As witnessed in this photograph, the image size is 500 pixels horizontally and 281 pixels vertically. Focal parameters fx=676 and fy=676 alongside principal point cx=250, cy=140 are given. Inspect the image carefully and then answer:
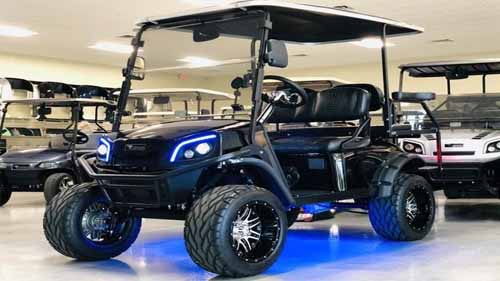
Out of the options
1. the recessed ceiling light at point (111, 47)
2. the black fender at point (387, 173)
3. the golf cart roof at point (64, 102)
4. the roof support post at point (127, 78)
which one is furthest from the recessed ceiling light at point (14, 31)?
the black fender at point (387, 173)

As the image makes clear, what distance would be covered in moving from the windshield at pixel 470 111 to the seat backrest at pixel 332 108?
8.43 feet

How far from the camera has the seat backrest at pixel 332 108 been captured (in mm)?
5254

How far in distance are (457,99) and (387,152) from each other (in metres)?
2.81

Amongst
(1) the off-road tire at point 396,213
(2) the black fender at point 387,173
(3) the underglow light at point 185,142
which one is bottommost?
(1) the off-road tire at point 396,213

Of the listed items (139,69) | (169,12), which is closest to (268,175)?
(139,69)

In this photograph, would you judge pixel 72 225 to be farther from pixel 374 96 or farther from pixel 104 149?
pixel 374 96

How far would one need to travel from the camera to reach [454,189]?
260 inches

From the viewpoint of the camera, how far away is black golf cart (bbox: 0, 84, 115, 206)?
29.6 ft

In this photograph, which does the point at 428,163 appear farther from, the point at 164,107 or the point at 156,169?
the point at 156,169

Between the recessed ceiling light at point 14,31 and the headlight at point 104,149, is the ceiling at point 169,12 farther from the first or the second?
the headlight at point 104,149

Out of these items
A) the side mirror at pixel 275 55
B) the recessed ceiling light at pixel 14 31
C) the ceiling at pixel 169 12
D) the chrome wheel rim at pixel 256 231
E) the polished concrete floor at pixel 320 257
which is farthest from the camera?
the recessed ceiling light at pixel 14 31

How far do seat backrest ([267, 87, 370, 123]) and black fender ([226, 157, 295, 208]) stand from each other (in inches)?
40.9

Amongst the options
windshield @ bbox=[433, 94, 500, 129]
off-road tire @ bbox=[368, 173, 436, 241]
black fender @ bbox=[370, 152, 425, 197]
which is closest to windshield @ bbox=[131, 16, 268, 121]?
black fender @ bbox=[370, 152, 425, 197]

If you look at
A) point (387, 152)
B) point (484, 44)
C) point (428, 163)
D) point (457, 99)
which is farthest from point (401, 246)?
point (484, 44)
